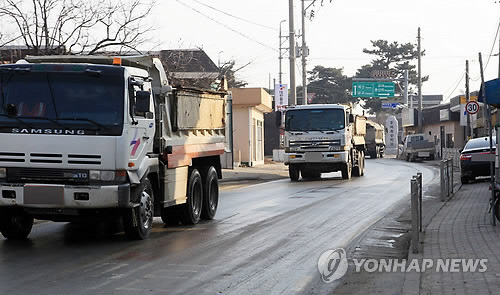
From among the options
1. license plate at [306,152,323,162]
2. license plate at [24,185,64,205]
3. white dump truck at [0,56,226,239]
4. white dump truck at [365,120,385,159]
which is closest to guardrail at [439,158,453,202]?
license plate at [306,152,323,162]

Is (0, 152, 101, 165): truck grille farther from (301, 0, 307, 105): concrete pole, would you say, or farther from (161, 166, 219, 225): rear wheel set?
(301, 0, 307, 105): concrete pole

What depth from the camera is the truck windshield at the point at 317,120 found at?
29.8 metres

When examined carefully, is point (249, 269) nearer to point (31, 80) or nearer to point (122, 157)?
point (122, 157)

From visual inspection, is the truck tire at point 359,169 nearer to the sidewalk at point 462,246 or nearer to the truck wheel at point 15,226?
the sidewalk at point 462,246

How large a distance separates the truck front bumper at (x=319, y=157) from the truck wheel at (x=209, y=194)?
1435cm

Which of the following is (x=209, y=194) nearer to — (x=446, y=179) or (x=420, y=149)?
(x=446, y=179)

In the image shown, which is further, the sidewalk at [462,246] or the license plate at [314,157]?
the license plate at [314,157]

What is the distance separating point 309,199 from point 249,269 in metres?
11.3

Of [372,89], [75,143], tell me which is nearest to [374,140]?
[372,89]

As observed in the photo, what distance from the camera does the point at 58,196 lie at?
1077 cm

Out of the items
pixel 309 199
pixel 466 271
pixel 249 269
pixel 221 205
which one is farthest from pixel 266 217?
pixel 466 271

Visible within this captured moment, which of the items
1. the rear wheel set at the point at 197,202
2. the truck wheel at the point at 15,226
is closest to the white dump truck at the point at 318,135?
the rear wheel set at the point at 197,202

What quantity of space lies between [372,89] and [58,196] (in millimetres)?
66955

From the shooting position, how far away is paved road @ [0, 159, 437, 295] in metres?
8.27
